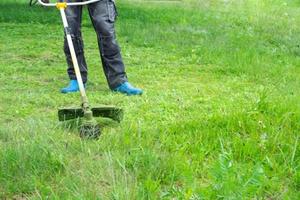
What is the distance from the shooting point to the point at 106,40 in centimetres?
468

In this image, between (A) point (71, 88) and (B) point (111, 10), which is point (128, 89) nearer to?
(A) point (71, 88)

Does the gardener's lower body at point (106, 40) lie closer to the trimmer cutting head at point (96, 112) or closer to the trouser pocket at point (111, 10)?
the trouser pocket at point (111, 10)

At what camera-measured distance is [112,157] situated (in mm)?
3010

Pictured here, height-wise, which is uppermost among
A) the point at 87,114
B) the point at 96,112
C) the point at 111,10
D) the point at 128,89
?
the point at 111,10

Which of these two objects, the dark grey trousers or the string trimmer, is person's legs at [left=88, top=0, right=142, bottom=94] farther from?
the string trimmer

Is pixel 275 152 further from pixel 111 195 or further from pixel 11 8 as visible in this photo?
pixel 11 8

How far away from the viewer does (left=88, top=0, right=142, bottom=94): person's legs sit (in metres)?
4.61

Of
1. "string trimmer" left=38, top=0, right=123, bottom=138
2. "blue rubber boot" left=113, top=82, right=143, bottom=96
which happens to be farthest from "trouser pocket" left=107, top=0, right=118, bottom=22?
"string trimmer" left=38, top=0, right=123, bottom=138

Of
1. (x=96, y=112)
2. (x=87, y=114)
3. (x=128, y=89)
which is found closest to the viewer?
(x=87, y=114)

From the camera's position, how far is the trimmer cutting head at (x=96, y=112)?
363 centimetres

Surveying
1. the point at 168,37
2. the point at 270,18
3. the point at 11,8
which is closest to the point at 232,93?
the point at 168,37

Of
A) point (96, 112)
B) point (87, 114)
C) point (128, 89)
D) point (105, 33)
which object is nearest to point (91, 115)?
point (87, 114)

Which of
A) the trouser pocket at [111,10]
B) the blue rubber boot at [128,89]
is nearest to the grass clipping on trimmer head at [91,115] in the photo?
the blue rubber boot at [128,89]

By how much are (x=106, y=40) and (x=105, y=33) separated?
0.06 m
